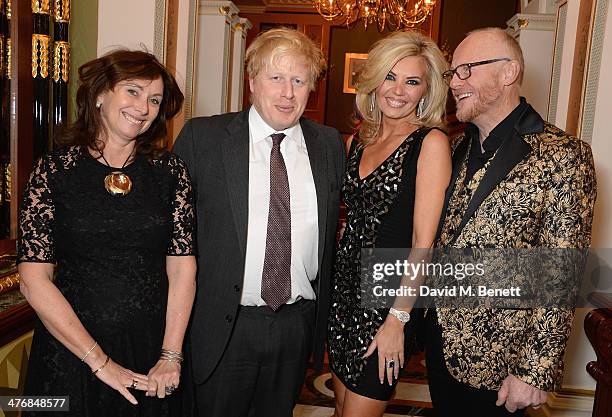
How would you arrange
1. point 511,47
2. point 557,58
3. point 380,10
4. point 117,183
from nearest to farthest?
point 117,183 < point 511,47 < point 557,58 < point 380,10

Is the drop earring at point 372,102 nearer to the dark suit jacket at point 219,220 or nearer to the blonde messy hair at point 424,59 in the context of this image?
the blonde messy hair at point 424,59

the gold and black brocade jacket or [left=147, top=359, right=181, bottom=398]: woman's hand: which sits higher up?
the gold and black brocade jacket

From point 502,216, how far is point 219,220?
35.3 inches

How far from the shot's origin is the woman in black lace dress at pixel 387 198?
6.63 feet

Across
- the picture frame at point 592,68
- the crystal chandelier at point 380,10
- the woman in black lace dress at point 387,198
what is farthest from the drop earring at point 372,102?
the crystal chandelier at point 380,10

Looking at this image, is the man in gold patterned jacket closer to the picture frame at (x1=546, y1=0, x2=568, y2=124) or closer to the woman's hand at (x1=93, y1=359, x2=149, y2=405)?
the woman's hand at (x1=93, y1=359, x2=149, y2=405)

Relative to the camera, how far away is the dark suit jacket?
1.99 metres

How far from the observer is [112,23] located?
345 cm

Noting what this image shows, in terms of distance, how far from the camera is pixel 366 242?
2080mm

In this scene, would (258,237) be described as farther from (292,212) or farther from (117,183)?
(117,183)

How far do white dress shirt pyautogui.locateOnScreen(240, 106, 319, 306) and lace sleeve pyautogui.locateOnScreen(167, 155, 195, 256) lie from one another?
0.77 ft

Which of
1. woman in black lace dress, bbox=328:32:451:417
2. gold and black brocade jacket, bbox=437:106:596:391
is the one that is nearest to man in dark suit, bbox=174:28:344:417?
woman in black lace dress, bbox=328:32:451:417

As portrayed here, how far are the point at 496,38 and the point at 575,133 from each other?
5.49 ft

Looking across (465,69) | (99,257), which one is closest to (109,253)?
(99,257)
